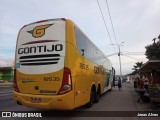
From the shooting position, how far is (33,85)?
8.95 metres

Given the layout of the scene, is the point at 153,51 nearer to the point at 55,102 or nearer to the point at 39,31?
the point at 39,31

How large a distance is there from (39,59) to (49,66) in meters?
0.53

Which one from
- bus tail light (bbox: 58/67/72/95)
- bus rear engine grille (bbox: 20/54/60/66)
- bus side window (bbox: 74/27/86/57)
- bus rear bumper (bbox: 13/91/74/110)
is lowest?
bus rear bumper (bbox: 13/91/74/110)

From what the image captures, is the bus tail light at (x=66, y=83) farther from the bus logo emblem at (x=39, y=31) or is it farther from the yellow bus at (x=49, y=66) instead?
the bus logo emblem at (x=39, y=31)

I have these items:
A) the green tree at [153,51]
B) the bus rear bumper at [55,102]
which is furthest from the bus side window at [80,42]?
the green tree at [153,51]

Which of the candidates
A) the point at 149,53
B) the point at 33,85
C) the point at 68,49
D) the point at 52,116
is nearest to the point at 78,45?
the point at 68,49

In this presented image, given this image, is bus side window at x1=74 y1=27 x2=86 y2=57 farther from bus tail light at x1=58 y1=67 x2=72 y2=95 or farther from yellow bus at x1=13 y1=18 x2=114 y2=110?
bus tail light at x1=58 y1=67 x2=72 y2=95

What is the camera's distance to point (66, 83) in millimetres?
8539

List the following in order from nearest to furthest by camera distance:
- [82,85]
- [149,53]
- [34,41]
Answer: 1. [34,41]
2. [82,85]
3. [149,53]

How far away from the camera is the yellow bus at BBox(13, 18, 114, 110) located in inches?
337

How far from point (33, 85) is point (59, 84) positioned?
3.45ft

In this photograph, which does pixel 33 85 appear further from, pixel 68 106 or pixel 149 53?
pixel 149 53

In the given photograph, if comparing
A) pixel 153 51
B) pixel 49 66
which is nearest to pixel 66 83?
pixel 49 66

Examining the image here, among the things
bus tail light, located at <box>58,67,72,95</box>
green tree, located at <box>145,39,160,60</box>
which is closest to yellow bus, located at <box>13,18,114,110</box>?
bus tail light, located at <box>58,67,72,95</box>
